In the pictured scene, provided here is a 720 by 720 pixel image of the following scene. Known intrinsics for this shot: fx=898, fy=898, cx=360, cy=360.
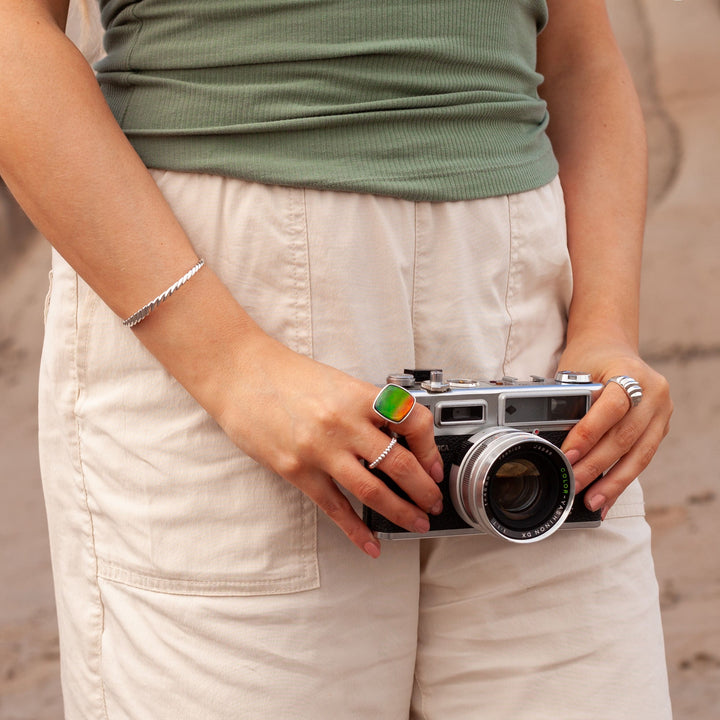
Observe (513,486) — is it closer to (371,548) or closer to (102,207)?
(371,548)

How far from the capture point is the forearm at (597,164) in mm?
680

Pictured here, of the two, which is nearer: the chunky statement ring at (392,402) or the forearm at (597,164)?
the chunky statement ring at (392,402)

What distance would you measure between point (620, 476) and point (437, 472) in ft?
0.44

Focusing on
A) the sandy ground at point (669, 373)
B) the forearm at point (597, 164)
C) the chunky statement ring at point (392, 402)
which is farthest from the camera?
the sandy ground at point (669, 373)

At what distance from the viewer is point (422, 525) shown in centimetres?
54

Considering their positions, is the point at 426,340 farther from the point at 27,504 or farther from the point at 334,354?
the point at 27,504

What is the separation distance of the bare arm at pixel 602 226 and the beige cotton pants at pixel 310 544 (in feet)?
0.19

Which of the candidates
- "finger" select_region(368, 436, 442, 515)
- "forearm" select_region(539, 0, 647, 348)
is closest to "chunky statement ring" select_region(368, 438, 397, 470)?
"finger" select_region(368, 436, 442, 515)

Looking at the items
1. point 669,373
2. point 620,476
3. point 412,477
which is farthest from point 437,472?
point 669,373

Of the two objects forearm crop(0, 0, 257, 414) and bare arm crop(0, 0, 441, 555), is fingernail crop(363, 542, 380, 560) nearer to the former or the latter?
bare arm crop(0, 0, 441, 555)

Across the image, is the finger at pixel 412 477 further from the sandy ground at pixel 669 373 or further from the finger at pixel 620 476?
the sandy ground at pixel 669 373

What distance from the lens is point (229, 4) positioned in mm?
548

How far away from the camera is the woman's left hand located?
1.88 feet

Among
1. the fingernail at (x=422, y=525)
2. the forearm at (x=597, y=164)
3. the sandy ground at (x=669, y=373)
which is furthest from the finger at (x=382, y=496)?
the sandy ground at (x=669, y=373)
